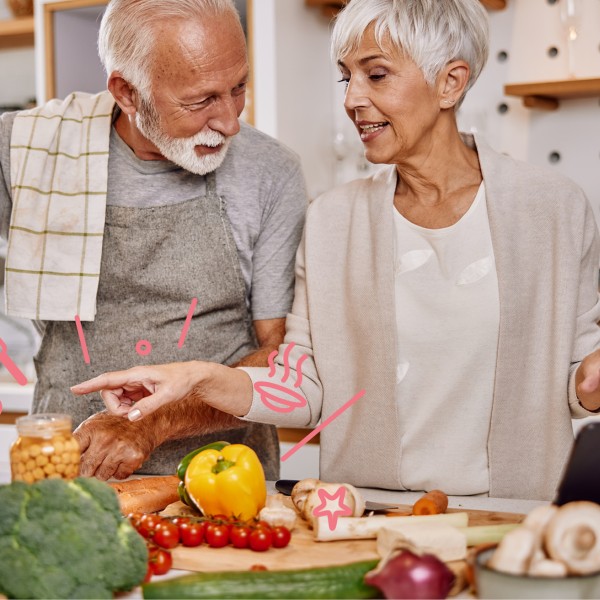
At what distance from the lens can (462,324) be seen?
1.72m

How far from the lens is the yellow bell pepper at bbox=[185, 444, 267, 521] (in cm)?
145

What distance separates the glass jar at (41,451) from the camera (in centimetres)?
124

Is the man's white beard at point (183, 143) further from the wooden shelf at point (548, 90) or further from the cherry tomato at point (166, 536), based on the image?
the wooden shelf at point (548, 90)

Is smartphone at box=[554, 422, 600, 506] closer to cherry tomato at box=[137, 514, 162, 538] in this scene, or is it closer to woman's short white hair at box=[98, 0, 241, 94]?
cherry tomato at box=[137, 514, 162, 538]

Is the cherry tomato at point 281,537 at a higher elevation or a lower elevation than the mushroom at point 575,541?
lower

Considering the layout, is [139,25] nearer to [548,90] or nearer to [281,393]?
[281,393]

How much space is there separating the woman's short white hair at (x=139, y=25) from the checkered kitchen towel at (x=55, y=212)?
170mm

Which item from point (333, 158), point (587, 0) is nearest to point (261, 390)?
point (333, 158)

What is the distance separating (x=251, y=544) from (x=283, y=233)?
0.85 metres

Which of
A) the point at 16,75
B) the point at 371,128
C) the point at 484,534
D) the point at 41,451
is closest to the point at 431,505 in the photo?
the point at 484,534

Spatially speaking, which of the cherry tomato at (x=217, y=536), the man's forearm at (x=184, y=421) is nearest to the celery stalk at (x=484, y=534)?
the cherry tomato at (x=217, y=536)

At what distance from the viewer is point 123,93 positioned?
75.5 inches

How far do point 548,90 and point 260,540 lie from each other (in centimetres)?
210

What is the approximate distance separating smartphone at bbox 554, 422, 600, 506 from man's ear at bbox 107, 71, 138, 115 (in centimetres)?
116
